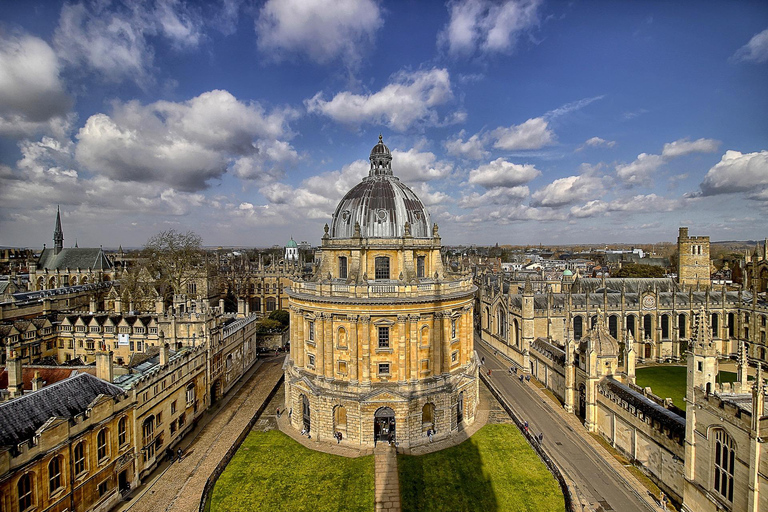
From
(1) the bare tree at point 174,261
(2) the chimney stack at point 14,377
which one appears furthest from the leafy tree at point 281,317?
(2) the chimney stack at point 14,377

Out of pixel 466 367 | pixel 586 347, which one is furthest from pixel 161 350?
pixel 586 347

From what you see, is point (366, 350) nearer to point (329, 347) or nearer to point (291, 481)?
point (329, 347)

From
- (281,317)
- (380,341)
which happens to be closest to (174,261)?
(281,317)

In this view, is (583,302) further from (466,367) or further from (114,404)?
(114,404)

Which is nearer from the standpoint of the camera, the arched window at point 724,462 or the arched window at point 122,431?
the arched window at point 724,462

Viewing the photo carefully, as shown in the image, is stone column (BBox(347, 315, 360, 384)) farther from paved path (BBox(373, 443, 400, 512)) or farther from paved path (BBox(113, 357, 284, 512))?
paved path (BBox(113, 357, 284, 512))

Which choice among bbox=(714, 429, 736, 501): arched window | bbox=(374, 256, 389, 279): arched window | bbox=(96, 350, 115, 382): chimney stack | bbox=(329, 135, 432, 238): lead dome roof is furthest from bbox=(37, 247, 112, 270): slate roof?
bbox=(714, 429, 736, 501): arched window

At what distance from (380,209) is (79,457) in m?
25.0

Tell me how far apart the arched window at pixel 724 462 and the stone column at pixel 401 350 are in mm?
18054

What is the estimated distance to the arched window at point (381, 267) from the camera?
34.0 meters

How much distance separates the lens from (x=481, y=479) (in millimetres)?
26109

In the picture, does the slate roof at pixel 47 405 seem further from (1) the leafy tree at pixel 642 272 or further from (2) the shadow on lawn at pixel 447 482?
(1) the leafy tree at pixel 642 272

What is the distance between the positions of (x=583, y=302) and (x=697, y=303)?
1527 centimetres

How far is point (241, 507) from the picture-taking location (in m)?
23.7
